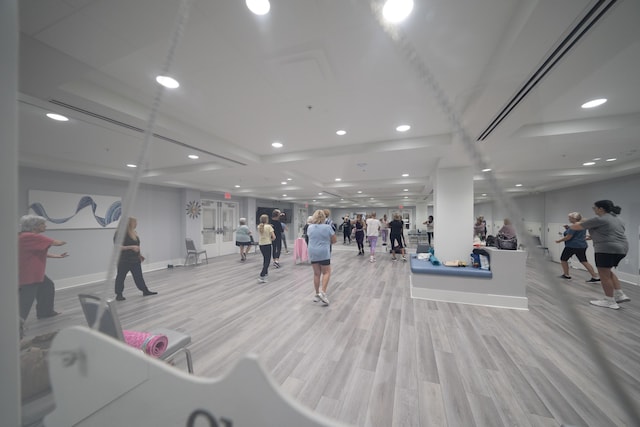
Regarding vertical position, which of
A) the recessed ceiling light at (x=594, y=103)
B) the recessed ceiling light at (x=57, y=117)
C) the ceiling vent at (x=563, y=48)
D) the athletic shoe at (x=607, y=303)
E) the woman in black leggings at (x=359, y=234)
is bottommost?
the athletic shoe at (x=607, y=303)

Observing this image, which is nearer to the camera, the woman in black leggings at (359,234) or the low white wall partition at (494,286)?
the low white wall partition at (494,286)

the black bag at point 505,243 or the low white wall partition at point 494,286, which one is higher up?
the black bag at point 505,243

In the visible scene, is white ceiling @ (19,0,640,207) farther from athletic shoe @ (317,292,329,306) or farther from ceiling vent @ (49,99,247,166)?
athletic shoe @ (317,292,329,306)

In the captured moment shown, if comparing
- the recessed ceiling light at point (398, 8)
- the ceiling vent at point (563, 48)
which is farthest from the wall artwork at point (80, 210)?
the ceiling vent at point (563, 48)

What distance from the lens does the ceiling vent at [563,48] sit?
43.9 inches

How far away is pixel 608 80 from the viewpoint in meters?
1.85

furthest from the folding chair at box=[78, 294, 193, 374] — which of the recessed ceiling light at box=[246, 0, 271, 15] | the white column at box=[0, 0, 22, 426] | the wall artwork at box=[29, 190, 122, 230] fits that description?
the recessed ceiling light at box=[246, 0, 271, 15]

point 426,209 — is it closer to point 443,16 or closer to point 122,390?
point 443,16

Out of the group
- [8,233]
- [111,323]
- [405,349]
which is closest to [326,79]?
[8,233]

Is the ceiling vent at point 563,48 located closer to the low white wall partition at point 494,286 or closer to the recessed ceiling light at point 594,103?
the recessed ceiling light at point 594,103

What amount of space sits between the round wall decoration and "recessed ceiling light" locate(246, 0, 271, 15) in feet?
19.0

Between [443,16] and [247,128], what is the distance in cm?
227

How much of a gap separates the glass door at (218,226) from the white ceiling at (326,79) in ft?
13.3

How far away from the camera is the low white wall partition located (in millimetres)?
3049
